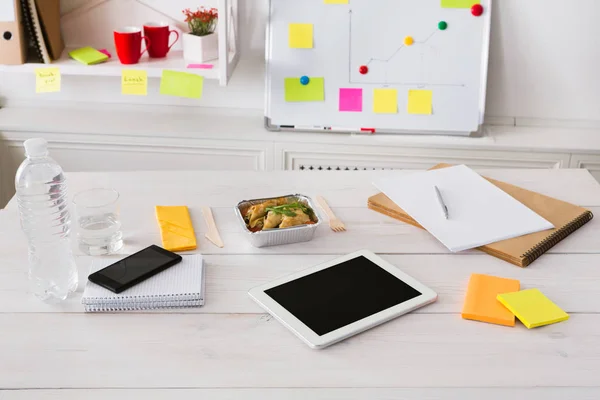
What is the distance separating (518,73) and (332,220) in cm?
141

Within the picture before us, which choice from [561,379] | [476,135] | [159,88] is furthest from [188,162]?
[561,379]

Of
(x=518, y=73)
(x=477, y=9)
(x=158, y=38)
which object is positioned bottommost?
(x=518, y=73)

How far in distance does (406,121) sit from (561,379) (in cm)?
161

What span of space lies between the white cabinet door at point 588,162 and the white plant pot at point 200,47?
51.2 inches

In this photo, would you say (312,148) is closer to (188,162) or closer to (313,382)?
(188,162)

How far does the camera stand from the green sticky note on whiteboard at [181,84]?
8.09ft

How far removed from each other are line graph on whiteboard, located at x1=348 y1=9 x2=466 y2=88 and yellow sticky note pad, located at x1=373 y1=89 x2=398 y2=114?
1.1 inches

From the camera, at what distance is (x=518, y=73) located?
2656 millimetres

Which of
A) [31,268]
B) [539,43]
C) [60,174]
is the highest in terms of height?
[539,43]

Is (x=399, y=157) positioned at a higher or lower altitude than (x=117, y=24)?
lower

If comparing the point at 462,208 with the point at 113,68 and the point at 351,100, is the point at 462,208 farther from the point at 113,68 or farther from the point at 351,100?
the point at 113,68

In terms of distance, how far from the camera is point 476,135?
102 inches

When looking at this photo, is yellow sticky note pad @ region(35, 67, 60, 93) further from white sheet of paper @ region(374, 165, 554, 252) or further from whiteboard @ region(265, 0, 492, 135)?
white sheet of paper @ region(374, 165, 554, 252)

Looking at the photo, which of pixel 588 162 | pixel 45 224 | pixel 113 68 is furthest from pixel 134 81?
pixel 588 162
